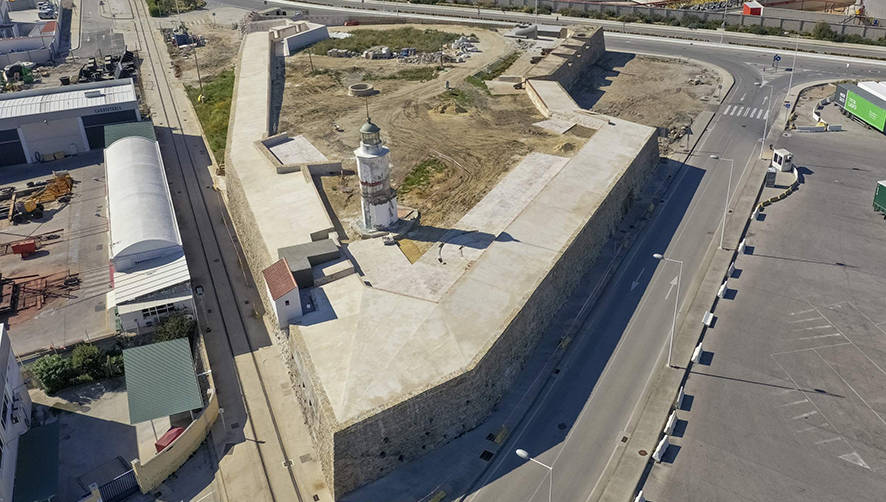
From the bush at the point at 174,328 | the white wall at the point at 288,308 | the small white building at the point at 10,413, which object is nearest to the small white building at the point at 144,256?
the bush at the point at 174,328

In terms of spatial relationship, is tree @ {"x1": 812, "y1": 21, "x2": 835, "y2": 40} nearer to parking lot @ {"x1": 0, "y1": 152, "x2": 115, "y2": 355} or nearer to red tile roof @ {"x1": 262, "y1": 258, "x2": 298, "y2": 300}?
red tile roof @ {"x1": 262, "y1": 258, "x2": 298, "y2": 300}

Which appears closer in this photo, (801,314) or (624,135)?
(801,314)

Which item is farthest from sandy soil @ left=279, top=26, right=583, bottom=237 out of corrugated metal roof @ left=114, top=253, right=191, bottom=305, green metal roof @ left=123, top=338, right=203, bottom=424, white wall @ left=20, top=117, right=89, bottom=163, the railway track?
white wall @ left=20, top=117, right=89, bottom=163

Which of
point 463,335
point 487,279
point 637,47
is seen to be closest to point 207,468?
point 463,335

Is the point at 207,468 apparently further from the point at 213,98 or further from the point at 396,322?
the point at 213,98

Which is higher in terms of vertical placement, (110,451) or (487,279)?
(487,279)
